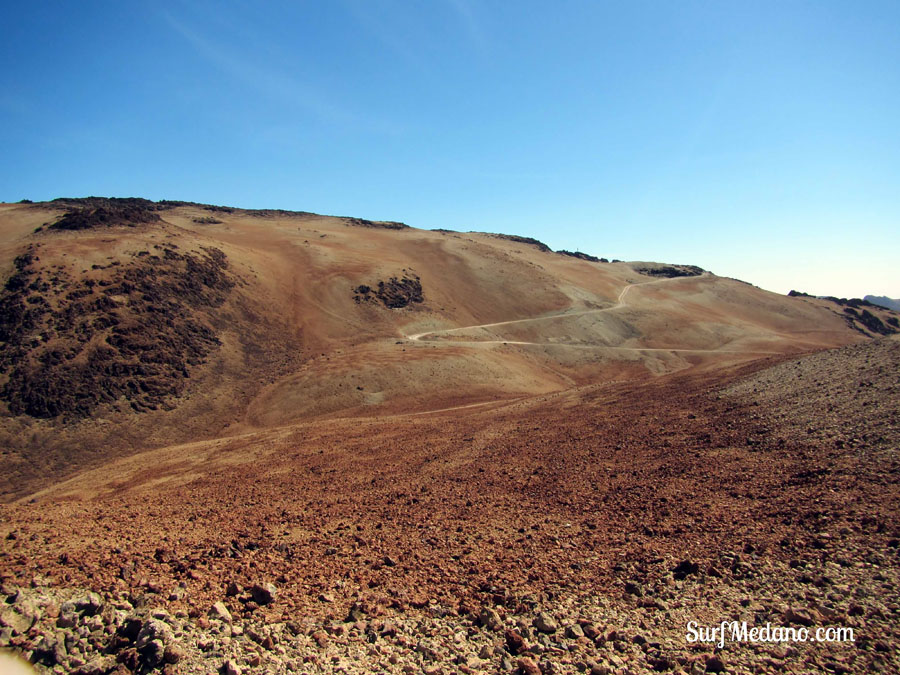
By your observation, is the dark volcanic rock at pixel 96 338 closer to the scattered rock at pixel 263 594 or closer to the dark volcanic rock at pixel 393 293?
the dark volcanic rock at pixel 393 293

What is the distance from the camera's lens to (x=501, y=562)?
7.17 meters

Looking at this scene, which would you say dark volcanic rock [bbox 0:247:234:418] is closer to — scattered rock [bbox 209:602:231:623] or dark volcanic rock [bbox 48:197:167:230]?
dark volcanic rock [bbox 48:197:167:230]

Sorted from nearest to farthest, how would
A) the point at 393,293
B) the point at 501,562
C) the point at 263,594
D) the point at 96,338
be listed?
the point at 263,594 → the point at 501,562 → the point at 96,338 → the point at 393,293

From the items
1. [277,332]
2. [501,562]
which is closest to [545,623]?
[501,562]

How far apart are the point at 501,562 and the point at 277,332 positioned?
35.7 meters

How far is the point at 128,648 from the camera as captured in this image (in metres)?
4.83

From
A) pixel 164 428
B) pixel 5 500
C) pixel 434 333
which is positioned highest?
pixel 434 333

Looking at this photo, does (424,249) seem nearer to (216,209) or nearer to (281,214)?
(281,214)

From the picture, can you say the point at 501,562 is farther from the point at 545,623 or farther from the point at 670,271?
the point at 670,271

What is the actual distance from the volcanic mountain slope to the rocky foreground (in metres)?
16.6

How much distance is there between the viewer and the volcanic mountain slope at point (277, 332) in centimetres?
2544

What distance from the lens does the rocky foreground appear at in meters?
5.05

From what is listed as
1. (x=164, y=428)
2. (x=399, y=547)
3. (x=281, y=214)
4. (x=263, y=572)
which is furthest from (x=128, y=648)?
(x=281, y=214)

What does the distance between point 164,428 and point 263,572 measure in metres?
22.6
